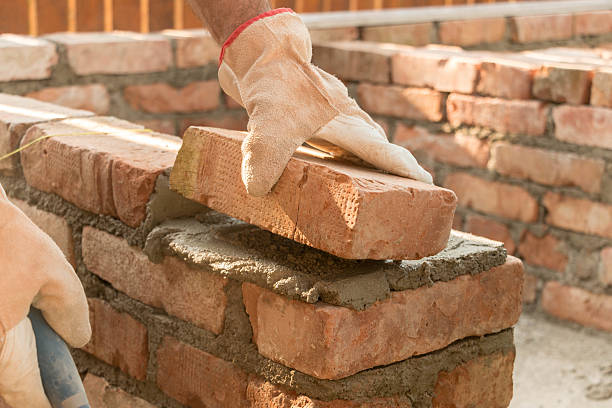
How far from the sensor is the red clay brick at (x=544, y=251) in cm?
308

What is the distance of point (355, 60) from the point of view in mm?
3506

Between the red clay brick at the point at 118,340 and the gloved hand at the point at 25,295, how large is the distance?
357mm

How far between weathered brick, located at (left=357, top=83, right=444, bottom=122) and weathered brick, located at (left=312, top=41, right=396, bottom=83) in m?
0.05

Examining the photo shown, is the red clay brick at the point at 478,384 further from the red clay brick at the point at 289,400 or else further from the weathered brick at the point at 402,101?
the weathered brick at the point at 402,101

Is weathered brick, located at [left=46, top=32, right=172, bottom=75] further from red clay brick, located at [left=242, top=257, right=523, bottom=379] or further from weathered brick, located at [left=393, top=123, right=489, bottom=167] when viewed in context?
red clay brick, located at [left=242, top=257, right=523, bottom=379]

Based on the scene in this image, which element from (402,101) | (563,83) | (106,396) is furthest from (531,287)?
(106,396)

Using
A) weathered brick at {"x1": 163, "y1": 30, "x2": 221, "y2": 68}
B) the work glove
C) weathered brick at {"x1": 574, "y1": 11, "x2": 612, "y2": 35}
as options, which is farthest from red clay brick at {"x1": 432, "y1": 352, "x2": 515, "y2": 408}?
weathered brick at {"x1": 574, "y1": 11, "x2": 612, "y2": 35}

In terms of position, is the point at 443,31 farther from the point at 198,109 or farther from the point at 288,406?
the point at 288,406

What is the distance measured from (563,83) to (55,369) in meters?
2.08

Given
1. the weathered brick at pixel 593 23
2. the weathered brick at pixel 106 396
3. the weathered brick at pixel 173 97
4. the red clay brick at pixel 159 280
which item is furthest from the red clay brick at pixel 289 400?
the weathered brick at pixel 593 23

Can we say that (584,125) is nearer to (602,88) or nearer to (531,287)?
(602,88)

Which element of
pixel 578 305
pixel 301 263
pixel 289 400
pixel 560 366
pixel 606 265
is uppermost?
pixel 301 263

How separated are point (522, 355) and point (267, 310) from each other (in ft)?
5.09

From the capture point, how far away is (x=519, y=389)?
2.65 meters
